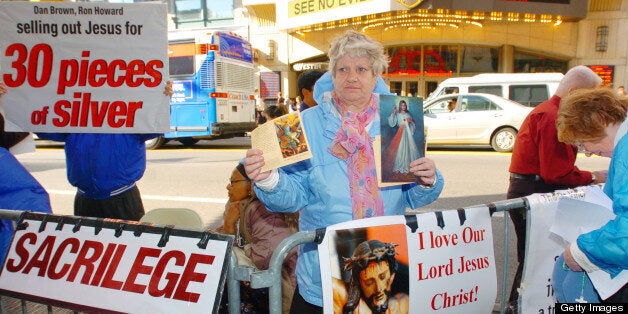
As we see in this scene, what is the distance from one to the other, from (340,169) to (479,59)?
23766 millimetres

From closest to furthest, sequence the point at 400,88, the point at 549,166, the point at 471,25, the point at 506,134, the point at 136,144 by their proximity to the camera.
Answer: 1. the point at 549,166
2. the point at 136,144
3. the point at 506,134
4. the point at 471,25
5. the point at 400,88

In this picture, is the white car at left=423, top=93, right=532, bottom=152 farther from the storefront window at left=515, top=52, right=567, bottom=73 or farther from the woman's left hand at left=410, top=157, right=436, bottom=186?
the storefront window at left=515, top=52, right=567, bottom=73

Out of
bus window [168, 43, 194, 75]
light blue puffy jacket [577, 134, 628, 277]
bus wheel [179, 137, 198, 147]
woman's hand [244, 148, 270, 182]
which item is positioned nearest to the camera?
light blue puffy jacket [577, 134, 628, 277]

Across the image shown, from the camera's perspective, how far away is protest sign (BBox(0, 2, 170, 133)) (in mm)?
3199

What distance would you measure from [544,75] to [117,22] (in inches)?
499

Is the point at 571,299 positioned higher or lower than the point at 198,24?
lower

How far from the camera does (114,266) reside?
198cm

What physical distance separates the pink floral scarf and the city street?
2621mm

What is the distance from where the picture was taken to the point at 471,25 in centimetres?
2222

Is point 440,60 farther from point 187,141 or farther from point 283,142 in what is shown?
point 283,142

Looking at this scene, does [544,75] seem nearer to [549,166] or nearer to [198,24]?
[549,166]

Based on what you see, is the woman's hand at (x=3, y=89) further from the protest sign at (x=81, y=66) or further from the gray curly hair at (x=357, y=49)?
the gray curly hair at (x=357, y=49)

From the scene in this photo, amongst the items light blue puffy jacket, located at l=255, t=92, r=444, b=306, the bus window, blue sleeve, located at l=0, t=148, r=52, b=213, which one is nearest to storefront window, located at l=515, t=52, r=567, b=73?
the bus window

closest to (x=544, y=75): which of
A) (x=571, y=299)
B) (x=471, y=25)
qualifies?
(x=471, y=25)
